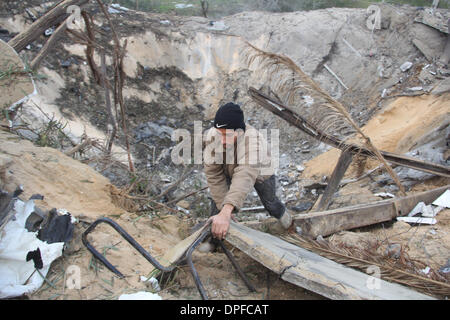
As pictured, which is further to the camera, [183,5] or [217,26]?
[183,5]

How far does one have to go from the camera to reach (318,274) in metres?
2.24

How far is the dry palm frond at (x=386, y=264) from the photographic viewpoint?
7.88 feet

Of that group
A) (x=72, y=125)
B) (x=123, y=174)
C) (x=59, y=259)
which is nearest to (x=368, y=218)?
(x=59, y=259)

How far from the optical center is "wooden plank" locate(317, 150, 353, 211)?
173 inches

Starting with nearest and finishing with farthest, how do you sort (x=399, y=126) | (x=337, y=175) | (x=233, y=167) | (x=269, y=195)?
1. (x=233, y=167)
2. (x=269, y=195)
3. (x=337, y=175)
4. (x=399, y=126)

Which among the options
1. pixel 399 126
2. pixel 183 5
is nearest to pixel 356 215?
pixel 399 126

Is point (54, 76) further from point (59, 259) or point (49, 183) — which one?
point (59, 259)

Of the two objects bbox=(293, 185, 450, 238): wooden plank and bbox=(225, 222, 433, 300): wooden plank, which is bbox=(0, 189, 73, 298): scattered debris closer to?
bbox=(225, 222, 433, 300): wooden plank

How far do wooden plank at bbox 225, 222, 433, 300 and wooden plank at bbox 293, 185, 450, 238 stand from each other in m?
0.68

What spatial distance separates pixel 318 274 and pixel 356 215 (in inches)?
63.1

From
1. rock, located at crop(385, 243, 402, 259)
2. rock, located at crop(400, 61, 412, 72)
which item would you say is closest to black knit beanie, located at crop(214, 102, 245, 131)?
rock, located at crop(385, 243, 402, 259)

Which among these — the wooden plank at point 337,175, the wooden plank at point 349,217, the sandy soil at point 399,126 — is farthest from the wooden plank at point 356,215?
the sandy soil at point 399,126

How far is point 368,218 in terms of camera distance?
3705 millimetres

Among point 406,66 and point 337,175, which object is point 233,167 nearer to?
point 337,175
